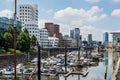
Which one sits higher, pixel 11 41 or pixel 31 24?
pixel 31 24

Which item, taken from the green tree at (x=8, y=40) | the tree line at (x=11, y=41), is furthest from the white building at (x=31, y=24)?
the green tree at (x=8, y=40)

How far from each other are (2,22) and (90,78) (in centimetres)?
7825

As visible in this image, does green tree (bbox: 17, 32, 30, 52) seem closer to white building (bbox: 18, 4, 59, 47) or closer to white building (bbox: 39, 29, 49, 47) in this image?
white building (bbox: 18, 4, 59, 47)

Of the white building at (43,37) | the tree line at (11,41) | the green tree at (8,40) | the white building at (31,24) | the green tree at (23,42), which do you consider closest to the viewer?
the green tree at (8,40)

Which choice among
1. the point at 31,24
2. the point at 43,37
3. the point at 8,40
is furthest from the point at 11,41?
the point at 43,37

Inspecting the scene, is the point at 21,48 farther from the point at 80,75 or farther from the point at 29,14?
the point at 29,14

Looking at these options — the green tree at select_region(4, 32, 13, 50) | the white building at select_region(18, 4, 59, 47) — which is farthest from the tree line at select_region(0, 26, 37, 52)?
the white building at select_region(18, 4, 59, 47)

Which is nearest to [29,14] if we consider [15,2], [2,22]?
[2,22]

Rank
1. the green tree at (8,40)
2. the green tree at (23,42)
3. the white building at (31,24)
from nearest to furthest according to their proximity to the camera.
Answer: the green tree at (8,40), the green tree at (23,42), the white building at (31,24)

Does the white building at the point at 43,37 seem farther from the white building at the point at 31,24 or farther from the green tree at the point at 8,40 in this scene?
the green tree at the point at 8,40

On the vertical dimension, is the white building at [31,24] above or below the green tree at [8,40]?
above

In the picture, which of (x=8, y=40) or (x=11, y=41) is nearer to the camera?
(x=8, y=40)

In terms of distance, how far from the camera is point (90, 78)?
5509 centimetres

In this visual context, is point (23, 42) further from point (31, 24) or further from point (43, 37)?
point (43, 37)
